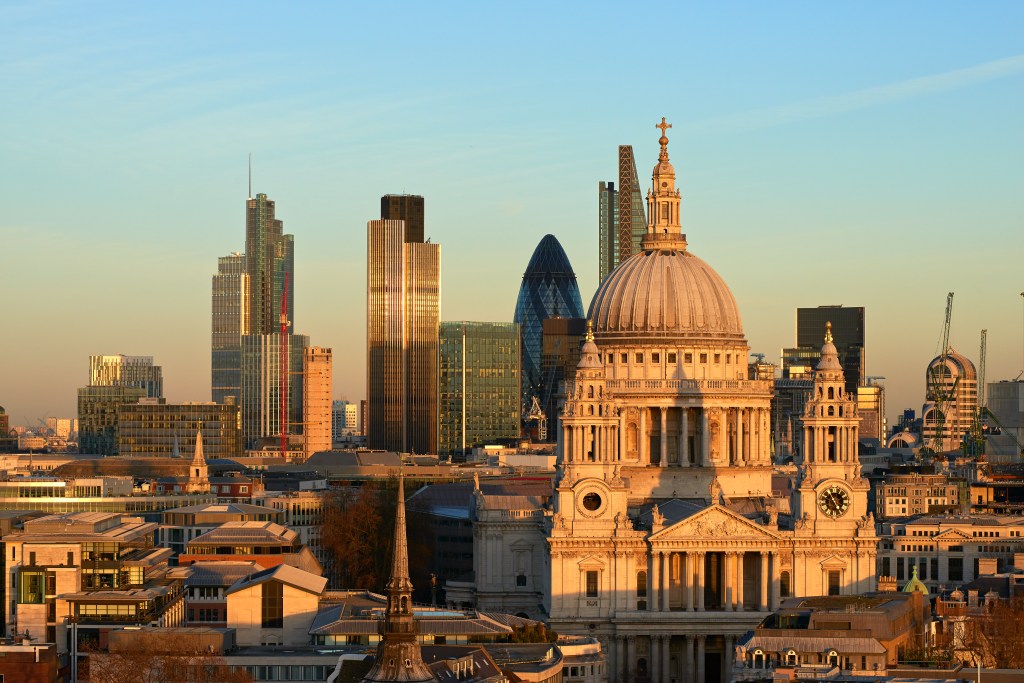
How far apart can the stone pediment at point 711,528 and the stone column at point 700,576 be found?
1.29 metres

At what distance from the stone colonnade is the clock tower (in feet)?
11.8

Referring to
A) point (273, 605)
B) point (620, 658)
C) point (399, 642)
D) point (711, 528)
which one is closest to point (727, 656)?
point (620, 658)

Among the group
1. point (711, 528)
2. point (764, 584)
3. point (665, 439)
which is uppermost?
point (665, 439)

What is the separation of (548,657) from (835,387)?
37.4m

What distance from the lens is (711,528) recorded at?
574ft

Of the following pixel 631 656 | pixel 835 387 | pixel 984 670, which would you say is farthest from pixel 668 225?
pixel 984 670

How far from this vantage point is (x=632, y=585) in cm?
17538

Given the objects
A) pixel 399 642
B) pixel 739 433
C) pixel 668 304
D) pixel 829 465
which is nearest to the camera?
pixel 399 642

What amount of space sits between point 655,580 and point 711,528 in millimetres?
4621

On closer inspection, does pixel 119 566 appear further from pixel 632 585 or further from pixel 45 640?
pixel 632 585

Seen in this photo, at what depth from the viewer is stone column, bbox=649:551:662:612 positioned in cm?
17475

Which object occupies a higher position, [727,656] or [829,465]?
[829,465]

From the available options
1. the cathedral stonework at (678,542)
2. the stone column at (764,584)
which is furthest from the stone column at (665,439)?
the stone column at (764,584)

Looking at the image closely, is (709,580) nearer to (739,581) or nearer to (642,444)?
(739,581)
